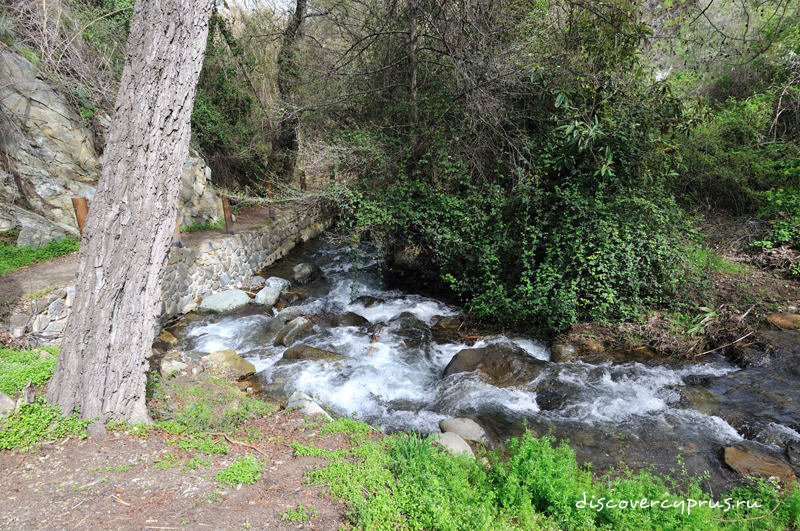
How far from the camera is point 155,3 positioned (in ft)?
10.2

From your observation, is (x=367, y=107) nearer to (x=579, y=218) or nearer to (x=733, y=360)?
(x=579, y=218)

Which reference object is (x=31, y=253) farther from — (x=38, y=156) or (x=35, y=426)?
(x=35, y=426)

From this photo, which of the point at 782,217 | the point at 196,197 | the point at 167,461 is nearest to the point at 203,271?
the point at 196,197

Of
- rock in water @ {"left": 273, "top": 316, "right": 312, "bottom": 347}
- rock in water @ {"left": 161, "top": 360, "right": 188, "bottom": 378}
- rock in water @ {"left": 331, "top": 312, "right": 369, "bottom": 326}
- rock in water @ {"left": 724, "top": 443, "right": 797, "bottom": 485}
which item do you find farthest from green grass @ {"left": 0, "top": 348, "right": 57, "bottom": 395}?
rock in water @ {"left": 724, "top": 443, "right": 797, "bottom": 485}

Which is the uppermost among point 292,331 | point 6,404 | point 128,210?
point 128,210

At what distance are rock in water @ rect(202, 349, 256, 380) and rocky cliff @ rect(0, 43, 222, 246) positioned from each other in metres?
3.42

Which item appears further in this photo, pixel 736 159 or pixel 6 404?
pixel 736 159

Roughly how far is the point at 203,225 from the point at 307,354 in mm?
Result: 5111

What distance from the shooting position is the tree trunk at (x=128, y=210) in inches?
123

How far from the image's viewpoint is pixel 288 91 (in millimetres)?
10906

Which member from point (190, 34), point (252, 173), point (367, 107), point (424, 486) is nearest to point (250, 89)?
point (252, 173)

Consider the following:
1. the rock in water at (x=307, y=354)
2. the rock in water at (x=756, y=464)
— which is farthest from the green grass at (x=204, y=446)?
the rock in water at (x=756, y=464)

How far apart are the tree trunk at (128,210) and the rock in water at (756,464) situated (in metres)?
5.11

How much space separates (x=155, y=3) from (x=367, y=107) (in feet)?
19.3
